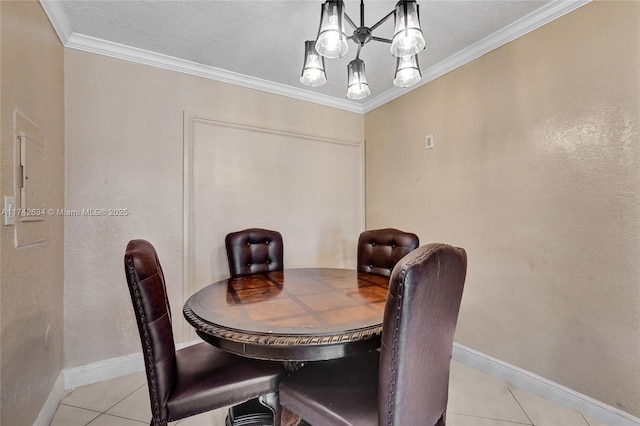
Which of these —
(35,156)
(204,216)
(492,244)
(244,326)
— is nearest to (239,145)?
(204,216)

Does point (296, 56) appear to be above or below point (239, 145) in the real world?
above

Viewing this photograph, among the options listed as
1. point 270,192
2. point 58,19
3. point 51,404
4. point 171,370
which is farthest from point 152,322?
point 58,19

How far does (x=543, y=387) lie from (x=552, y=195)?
1.22m

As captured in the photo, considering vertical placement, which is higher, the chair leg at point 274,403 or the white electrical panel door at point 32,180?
the white electrical panel door at point 32,180

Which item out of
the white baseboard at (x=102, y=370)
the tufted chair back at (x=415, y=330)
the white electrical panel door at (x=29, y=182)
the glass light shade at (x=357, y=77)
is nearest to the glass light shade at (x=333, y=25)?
the glass light shade at (x=357, y=77)

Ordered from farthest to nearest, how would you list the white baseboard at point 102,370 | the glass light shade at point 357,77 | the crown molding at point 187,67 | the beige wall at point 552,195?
the crown molding at point 187,67 < the white baseboard at point 102,370 < the glass light shade at point 357,77 < the beige wall at point 552,195

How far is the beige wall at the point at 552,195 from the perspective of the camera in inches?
62.8

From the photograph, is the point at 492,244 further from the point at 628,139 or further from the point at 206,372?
the point at 206,372

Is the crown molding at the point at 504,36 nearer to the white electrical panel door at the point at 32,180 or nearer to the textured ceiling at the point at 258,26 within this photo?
the textured ceiling at the point at 258,26

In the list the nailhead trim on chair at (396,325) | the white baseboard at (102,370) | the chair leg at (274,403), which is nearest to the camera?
the nailhead trim on chair at (396,325)

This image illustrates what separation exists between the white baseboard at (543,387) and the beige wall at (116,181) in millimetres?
2346

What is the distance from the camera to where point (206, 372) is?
1.25m

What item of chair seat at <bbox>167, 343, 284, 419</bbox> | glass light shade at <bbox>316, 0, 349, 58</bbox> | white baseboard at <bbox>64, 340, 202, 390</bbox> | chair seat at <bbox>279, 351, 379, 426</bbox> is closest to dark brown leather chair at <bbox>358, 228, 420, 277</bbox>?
chair seat at <bbox>279, 351, 379, 426</bbox>

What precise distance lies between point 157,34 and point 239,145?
39.5 inches
